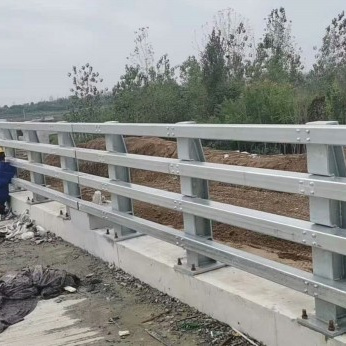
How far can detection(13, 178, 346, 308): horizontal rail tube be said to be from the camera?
3070mm

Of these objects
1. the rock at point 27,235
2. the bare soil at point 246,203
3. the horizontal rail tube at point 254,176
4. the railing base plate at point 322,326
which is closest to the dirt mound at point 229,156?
the bare soil at point 246,203

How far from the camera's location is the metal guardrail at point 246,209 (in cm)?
301

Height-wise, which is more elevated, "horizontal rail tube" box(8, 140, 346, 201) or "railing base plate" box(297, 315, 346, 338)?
"horizontal rail tube" box(8, 140, 346, 201)

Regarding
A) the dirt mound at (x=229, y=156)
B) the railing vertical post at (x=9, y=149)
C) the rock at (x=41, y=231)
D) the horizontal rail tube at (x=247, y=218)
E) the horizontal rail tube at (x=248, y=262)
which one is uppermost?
the railing vertical post at (x=9, y=149)

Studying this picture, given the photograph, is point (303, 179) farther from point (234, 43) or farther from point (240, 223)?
point (234, 43)

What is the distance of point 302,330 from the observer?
3256 mm

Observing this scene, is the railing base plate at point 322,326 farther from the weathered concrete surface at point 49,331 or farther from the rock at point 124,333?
the weathered concrete surface at point 49,331

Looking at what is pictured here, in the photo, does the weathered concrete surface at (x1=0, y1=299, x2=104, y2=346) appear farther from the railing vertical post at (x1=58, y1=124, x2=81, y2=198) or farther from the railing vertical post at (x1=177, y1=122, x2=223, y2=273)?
the railing vertical post at (x1=58, y1=124, x2=81, y2=198)

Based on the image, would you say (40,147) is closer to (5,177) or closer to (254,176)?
(5,177)

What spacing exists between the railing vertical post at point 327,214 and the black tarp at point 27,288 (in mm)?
2537

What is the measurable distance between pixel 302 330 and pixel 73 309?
83.8 inches

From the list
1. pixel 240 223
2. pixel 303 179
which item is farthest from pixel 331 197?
pixel 240 223

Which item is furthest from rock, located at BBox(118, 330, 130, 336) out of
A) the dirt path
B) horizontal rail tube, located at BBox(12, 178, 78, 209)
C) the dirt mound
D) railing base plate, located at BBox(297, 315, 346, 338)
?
the dirt mound

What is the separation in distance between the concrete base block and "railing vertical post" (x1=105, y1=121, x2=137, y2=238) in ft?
0.47
